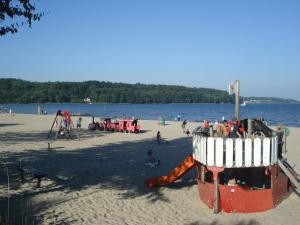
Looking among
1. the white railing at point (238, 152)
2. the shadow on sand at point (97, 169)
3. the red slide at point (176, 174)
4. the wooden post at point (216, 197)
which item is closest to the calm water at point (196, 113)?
the shadow on sand at point (97, 169)

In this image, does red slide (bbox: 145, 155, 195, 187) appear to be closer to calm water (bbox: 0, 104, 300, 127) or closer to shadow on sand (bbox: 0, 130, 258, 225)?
shadow on sand (bbox: 0, 130, 258, 225)

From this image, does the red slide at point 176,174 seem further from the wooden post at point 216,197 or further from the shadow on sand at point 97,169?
the wooden post at point 216,197

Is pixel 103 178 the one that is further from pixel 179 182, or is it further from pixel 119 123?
pixel 119 123

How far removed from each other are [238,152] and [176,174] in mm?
2926

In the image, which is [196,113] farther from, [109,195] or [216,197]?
[216,197]

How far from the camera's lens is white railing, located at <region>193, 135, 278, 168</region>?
9.34 m

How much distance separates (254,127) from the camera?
11.1 metres

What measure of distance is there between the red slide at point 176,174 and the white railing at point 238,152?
1935mm

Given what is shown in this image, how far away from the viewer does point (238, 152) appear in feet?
30.7

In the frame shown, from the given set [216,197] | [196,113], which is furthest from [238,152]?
[196,113]

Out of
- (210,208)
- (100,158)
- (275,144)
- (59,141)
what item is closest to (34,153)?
(100,158)

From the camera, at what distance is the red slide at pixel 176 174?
457 inches

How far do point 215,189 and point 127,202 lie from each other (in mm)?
2276

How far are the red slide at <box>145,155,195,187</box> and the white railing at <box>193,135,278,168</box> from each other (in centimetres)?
193
